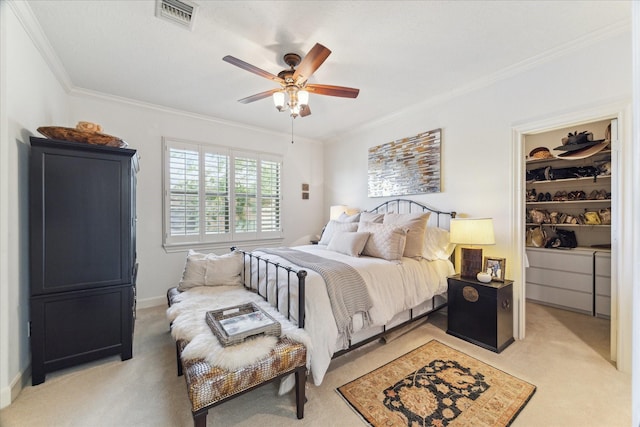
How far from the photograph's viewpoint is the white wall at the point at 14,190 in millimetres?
1698

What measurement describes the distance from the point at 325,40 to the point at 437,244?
7.69ft

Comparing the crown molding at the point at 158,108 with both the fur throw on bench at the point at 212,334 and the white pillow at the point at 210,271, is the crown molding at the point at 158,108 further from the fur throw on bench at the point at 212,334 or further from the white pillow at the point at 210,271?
the fur throw on bench at the point at 212,334

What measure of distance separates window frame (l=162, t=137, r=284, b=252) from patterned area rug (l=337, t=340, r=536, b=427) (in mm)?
2948

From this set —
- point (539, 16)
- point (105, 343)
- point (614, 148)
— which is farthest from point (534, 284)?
point (105, 343)

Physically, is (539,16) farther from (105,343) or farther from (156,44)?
(105,343)

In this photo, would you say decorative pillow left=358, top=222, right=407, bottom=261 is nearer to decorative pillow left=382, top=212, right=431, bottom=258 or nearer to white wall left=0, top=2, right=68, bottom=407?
decorative pillow left=382, top=212, right=431, bottom=258

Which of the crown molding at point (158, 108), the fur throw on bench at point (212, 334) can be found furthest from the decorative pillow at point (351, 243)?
the crown molding at point (158, 108)

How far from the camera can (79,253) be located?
6.95 feet

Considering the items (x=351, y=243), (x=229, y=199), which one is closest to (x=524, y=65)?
(x=351, y=243)

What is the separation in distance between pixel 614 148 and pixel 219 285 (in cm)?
370

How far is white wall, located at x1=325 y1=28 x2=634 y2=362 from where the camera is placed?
84.4 inches

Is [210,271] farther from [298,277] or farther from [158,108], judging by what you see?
[158,108]

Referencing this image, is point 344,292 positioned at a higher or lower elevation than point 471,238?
lower

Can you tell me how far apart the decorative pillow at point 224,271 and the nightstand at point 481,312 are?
2.24 meters
